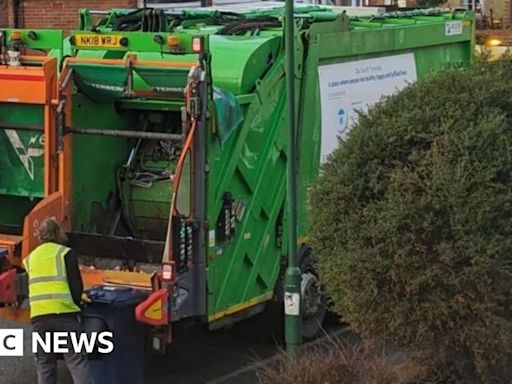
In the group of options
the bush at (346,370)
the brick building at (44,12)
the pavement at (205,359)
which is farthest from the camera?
the brick building at (44,12)

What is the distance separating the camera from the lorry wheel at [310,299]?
28.5ft

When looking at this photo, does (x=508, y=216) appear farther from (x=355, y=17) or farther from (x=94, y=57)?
(x=355, y=17)

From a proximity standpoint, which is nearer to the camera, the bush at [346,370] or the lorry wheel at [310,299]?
the bush at [346,370]

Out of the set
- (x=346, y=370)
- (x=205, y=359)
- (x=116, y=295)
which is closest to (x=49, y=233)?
(x=116, y=295)

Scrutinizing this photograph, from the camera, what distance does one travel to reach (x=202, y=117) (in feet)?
23.6

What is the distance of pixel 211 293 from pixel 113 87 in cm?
167

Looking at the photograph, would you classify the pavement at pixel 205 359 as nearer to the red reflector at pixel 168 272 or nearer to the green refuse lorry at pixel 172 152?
the green refuse lorry at pixel 172 152

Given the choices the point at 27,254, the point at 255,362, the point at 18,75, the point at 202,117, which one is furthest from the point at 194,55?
the point at 255,362

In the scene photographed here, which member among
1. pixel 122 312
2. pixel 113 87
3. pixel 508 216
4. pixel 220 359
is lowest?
pixel 220 359

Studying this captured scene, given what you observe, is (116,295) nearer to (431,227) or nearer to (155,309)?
(155,309)

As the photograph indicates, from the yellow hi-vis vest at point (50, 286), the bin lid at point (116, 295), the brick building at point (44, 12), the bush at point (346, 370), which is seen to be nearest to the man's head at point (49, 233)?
the yellow hi-vis vest at point (50, 286)

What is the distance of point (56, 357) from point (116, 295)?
0.56m

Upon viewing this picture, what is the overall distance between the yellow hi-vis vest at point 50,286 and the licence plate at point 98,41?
6.45 feet

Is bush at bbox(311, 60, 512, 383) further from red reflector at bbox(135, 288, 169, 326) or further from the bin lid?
the bin lid
